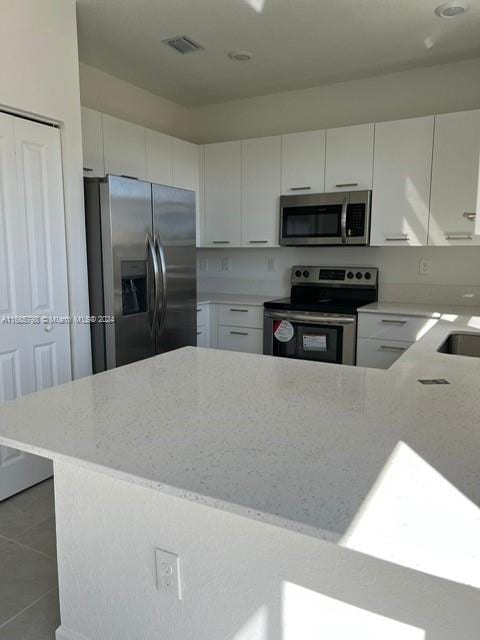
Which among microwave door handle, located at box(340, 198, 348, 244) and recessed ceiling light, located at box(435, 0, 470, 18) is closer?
recessed ceiling light, located at box(435, 0, 470, 18)

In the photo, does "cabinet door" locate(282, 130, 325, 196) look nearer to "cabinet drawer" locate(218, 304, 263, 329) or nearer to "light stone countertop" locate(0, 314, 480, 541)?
"cabinet drawer" locate(218, 304, 263, 329)

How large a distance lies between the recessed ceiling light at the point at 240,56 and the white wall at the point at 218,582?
2997mm

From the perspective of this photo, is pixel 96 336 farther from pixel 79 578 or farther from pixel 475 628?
pixel 475 628

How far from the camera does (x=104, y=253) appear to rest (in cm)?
279

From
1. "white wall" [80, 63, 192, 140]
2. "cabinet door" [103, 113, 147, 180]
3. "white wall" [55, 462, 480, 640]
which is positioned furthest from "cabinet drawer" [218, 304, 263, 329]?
"white wall" [55, 462, 480, 640]

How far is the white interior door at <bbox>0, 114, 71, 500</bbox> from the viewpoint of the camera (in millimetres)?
2375

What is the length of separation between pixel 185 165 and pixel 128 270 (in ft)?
5.14

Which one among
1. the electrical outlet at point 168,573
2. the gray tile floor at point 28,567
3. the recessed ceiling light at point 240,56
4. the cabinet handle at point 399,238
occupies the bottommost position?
the gray tile floor at point 28,567

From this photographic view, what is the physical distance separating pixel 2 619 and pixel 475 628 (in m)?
1.65

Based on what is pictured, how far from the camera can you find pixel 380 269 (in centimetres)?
390

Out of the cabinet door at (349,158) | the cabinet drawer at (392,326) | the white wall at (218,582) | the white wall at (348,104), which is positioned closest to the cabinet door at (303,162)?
the cabinet door at (349,158)

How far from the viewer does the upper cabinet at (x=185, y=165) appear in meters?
3.93

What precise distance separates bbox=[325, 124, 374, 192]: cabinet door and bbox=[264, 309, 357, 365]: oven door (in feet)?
3.39

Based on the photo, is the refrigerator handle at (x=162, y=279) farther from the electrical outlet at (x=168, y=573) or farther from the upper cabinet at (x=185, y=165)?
the electrical outlet at (x=168, y=573)
